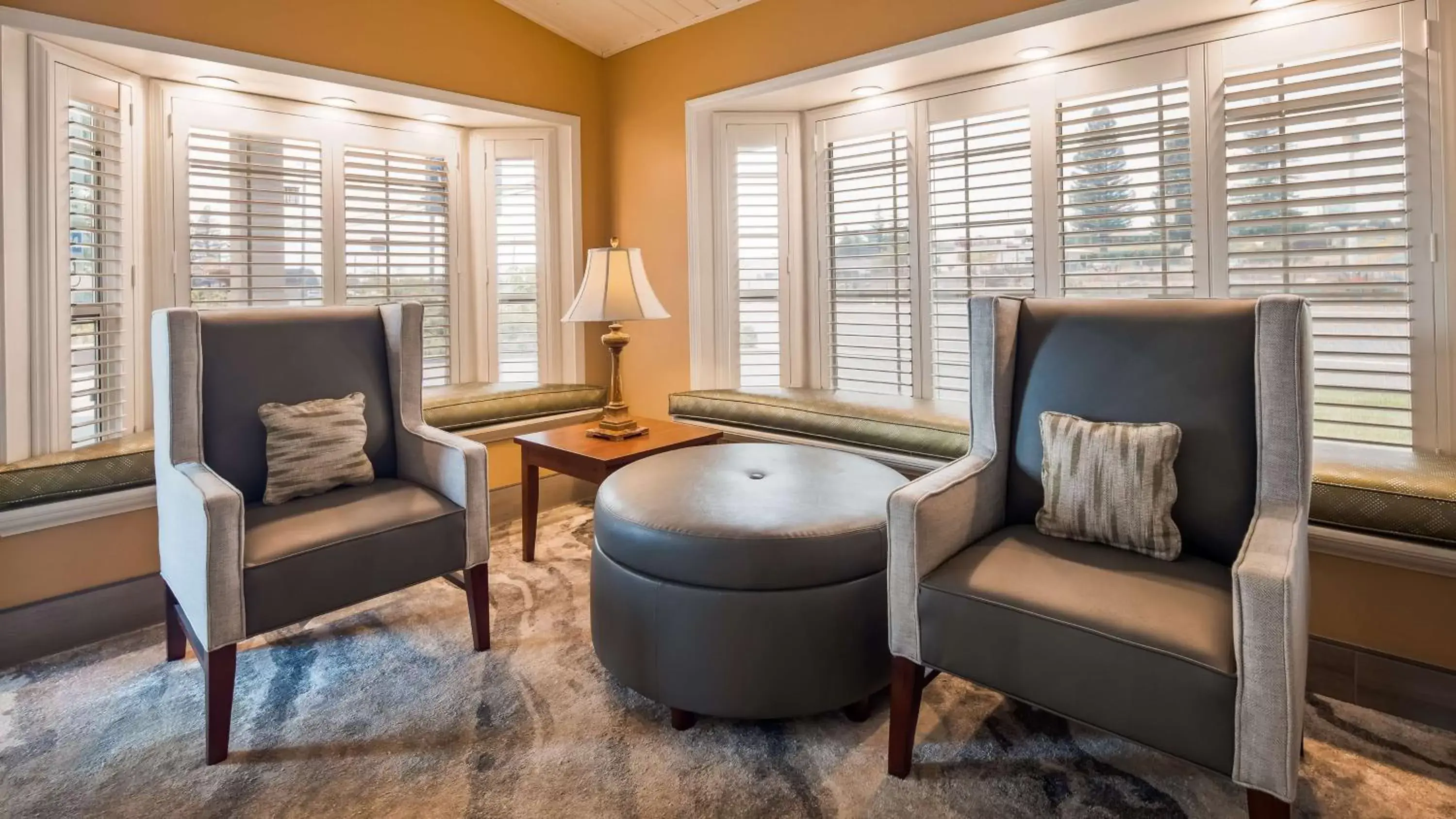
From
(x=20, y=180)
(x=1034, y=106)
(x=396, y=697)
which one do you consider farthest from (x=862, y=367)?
(x=20, y=180)

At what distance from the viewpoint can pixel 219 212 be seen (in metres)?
3.05

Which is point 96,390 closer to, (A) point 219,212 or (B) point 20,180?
(B) point 20,180

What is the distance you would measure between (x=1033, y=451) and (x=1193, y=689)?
2.37 ft

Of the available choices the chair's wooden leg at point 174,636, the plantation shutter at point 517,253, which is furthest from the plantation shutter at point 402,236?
the chair's wooden leg at point 174,636

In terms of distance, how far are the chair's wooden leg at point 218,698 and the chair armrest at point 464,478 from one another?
2.07ft

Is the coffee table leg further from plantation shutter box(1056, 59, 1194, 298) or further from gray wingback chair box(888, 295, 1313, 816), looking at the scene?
plantation shutter box(1056, 59, 1194, 298)

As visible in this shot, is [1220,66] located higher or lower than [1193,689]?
higher

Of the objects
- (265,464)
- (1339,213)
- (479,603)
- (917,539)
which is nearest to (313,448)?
(265,464)

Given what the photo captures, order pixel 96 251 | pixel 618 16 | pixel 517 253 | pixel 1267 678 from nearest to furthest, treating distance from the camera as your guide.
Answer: pixel 1267 678 → pixel 96 251 → pixel 618 16 → pixel 517 253

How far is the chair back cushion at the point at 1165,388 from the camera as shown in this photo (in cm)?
163

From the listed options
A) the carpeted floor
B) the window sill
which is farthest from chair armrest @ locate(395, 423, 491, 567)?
the window sill

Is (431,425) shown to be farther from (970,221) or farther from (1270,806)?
(1270,806)

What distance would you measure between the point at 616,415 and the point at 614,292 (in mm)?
504

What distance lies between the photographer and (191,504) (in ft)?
5.83
